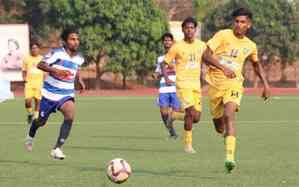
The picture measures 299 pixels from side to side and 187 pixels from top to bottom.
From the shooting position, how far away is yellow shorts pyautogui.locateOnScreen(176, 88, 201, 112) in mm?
14578

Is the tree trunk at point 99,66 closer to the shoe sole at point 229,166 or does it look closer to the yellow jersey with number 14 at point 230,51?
the yellow jersey with number 14 at point 230,51

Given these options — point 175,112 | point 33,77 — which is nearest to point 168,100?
point 175,112

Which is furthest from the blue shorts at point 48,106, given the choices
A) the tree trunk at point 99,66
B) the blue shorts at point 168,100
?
the tree trunk at point 99,66

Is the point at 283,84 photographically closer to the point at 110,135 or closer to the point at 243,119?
the point at 243,119

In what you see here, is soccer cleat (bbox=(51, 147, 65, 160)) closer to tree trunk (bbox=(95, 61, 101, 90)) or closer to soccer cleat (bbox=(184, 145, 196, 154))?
soccer cleat (bbox=(184, 145, 196, 154))

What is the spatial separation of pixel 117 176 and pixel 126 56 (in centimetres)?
4180

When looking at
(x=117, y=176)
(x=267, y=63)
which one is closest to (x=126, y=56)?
(x=267, y=63)

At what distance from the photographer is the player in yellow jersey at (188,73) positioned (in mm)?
14484

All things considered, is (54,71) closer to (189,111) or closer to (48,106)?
(48,106)

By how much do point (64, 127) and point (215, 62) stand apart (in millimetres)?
2710

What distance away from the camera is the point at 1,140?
17.1m

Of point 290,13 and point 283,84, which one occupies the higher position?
point 290,13

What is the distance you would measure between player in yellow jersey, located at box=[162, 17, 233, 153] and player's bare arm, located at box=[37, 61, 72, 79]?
2.13m

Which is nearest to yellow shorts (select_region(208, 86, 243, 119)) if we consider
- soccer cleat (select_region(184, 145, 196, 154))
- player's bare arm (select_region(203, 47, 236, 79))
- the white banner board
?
player's bare arm (select_region(203, 47, 236, 79))
